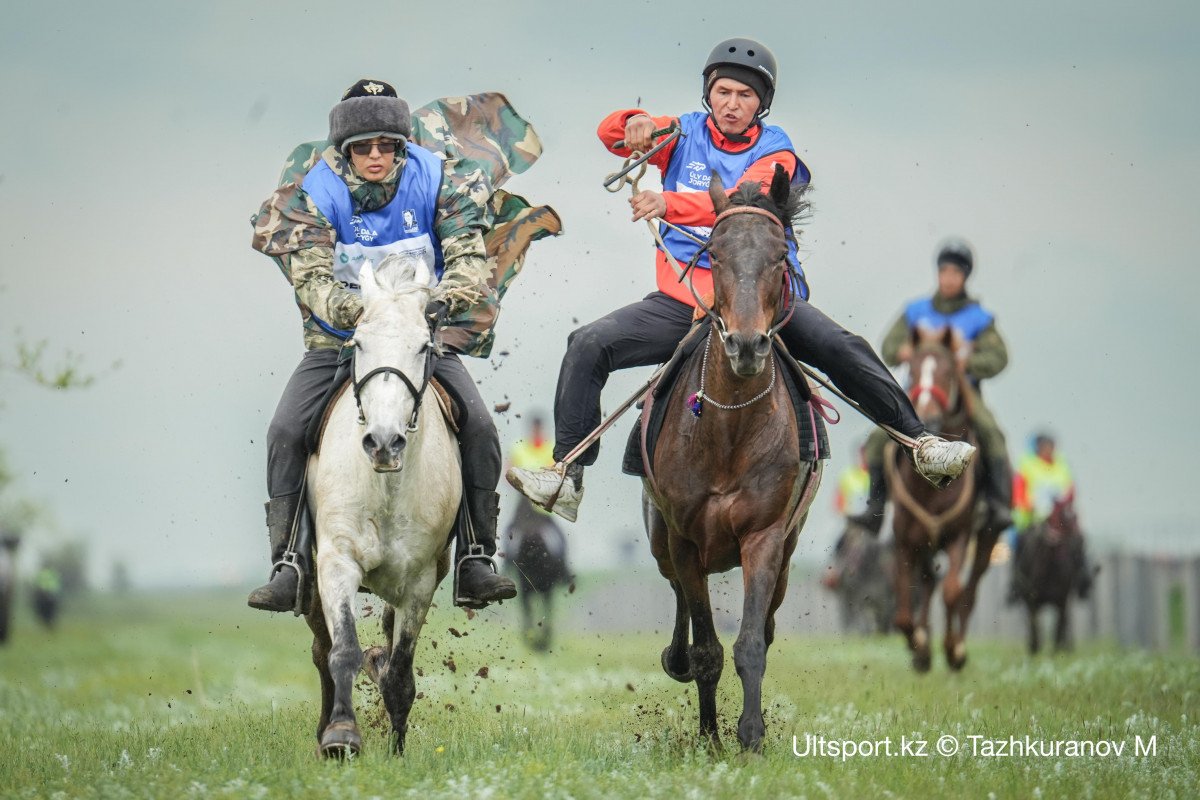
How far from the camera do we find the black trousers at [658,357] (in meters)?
9.73

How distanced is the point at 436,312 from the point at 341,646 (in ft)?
5.82

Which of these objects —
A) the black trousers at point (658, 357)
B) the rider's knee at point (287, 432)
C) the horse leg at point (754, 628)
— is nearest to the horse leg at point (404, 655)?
the rider's knee at point (287, 432)

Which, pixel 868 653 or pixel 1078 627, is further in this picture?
pixel 1078 627

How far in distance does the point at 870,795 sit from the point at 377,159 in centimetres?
433

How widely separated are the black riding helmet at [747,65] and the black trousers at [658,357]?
130cm

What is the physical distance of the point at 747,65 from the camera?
32.1 feet

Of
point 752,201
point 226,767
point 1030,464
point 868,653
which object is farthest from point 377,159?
point 1030,464

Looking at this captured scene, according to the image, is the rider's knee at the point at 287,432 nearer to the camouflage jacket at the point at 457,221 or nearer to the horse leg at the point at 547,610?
the camouflage jacket at the point at 457,221

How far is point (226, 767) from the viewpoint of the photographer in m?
8.39

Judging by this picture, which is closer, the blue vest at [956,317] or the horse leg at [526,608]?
the blue vest at [956,317]

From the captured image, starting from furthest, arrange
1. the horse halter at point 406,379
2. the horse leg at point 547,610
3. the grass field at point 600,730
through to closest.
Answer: the horse leg at point 547,610, the horse halter at point 406,379, the grass field at point 600,730

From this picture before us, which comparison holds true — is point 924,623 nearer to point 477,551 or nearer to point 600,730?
point 600,730

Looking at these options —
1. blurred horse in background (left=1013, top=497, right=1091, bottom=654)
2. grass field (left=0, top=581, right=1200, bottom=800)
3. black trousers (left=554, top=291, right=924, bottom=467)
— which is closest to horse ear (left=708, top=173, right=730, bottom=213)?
black trousers (left=554, top=291, right=924, bottom=467)

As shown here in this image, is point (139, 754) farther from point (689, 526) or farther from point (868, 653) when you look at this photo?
point (868, 653)
